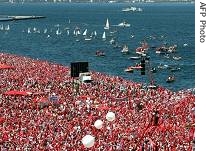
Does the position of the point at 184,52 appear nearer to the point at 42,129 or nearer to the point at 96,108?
the point at 96,108

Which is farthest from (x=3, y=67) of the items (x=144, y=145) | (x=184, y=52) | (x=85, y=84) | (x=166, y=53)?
(x=184, y=52)

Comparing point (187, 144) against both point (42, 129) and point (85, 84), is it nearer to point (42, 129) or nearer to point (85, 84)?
point (42, 129)

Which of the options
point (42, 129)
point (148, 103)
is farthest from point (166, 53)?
point (42, 129)

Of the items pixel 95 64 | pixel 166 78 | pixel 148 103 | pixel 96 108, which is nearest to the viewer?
pixel 96 108

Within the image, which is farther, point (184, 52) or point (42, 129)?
point (184, 52)
